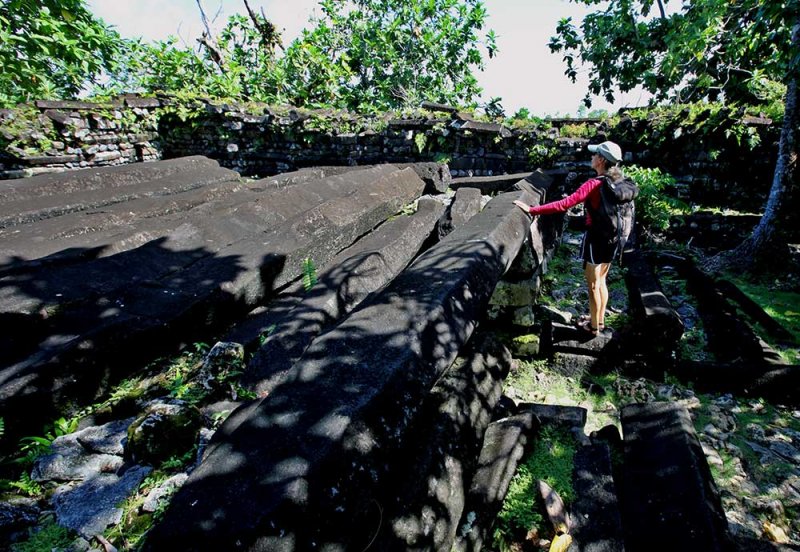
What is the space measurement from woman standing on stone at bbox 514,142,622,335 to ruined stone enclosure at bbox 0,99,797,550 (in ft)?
0.73

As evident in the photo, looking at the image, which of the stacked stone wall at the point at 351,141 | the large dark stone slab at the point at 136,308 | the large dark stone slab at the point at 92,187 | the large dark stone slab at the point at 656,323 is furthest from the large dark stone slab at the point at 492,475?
the stacked stone wall at the point at 351,141

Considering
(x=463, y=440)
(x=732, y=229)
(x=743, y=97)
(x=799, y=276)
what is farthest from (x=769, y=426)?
A: (x=743, y=97)

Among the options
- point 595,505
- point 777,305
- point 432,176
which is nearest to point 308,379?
point 595,505

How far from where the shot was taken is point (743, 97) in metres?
12.2

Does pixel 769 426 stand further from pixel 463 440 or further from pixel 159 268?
pixel 159 268

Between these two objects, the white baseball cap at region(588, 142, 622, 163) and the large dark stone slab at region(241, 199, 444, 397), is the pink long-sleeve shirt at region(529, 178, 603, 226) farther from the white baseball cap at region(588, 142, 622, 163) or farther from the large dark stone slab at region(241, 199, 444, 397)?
the large dark stone slab at region(241, 199, 444, 397)

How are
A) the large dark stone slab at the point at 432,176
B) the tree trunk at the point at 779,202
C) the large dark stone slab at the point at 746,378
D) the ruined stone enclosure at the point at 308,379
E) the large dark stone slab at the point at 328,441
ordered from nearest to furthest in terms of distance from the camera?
the large dark stone slab at the point at 328,441
the ruined stone enclosure at the point at 308,379
the large dark stone slab at the point at 746,378
the large dark stone slab at the point at 432,176
the tree trunk at the point at 779,202

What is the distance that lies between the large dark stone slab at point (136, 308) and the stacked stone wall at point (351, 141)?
5810 mm

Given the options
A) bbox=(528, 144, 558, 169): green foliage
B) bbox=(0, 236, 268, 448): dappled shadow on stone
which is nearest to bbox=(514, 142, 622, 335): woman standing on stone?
Answer: bbox=(0, 236, 268, 448): dappled shadow on stone

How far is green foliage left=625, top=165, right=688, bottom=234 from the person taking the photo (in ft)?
22.9

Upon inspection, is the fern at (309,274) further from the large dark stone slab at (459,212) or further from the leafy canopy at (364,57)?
the leafy canopy at (364,57)

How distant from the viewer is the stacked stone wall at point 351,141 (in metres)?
7.44

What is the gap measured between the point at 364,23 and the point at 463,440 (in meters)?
21.1

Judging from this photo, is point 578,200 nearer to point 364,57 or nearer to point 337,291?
point 337,291
